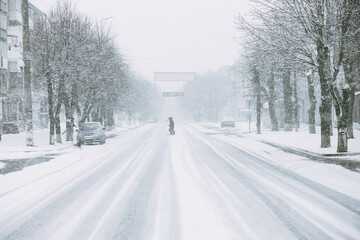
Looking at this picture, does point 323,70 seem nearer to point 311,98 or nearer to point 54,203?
point 311,98

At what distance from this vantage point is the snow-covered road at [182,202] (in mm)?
5934

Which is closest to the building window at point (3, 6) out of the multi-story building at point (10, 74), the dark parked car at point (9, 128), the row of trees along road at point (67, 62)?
the multi-story building at point (10, 74)

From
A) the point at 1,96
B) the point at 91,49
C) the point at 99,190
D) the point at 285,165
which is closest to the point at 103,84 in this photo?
the point at 91,49

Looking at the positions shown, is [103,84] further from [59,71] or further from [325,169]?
[325,169]

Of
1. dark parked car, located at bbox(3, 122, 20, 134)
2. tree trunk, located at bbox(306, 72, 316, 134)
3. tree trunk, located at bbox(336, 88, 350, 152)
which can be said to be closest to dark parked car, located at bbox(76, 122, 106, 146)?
tree trunk, located at bbox(306, 72, 316, 134)

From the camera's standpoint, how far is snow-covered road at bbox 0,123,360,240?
593cm

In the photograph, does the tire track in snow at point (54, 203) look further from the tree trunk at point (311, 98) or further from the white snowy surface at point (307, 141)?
the tree trunk at point (311, 98)

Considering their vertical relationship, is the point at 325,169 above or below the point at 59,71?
below

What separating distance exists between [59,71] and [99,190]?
695 inches

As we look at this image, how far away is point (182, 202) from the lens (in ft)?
25.9

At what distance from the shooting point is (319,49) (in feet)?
57.8

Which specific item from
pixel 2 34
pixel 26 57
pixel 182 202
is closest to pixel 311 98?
pixel 26 57

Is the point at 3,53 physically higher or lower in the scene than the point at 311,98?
higher

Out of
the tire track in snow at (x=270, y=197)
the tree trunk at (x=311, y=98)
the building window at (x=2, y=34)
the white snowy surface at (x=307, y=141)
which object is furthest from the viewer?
the building window at (x=2, y=34)
